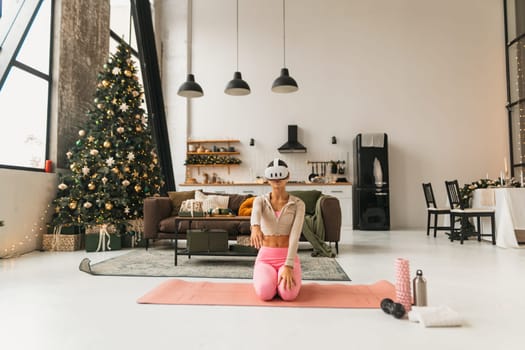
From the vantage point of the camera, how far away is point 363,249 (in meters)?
5.33

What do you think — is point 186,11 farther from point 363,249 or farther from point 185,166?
point 363,249

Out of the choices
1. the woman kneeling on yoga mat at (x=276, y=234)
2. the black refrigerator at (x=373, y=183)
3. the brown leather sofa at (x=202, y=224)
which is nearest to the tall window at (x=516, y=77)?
the black refrigerator at (x=373, y=183)

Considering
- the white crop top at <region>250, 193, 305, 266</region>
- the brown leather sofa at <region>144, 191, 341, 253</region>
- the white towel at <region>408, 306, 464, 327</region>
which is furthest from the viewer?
the brown leather sofa at <region>144, 191, 341, 253</region>

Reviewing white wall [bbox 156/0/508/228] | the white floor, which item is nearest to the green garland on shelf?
white wall [bbox 156/0/508/228]

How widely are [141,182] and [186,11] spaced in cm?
531

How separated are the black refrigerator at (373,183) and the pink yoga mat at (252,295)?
5.21m

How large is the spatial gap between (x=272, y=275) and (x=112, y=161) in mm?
3678

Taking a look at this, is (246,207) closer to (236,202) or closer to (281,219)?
(236,202)

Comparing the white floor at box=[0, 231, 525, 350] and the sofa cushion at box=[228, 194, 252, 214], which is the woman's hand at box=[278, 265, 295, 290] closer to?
the white floor at box=[0, 231, 525, 350]

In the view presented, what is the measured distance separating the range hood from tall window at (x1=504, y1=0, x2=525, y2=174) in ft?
15.3

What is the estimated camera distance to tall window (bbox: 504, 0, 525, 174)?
326 inches

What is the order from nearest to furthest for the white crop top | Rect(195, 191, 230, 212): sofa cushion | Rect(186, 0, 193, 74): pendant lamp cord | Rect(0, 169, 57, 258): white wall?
the white crop top < Rect(0, 169, 57, 258): white wall < Rect(195, 191, 230, 212): sofa cushion < Rect(186, 0, 193, 74): pendant lamp cord

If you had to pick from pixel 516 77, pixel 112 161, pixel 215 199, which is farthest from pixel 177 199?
pixel 516 77

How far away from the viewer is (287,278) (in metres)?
2.61
